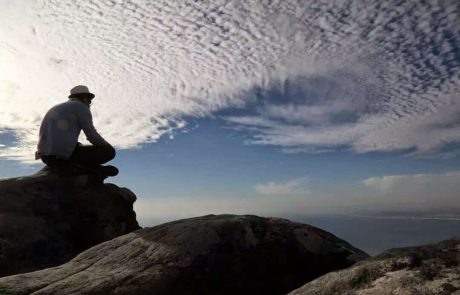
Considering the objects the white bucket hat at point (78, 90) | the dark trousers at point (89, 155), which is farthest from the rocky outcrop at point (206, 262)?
the white bucket hat at point (78, 90)

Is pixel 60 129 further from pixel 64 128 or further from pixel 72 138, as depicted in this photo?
pixel 72 138

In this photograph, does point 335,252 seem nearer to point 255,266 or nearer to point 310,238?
point 310,238

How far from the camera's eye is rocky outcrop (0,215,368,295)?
8.71m

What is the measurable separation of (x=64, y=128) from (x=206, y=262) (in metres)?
12.6

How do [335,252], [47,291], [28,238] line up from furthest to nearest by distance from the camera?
[28,238], [335,252], [47,291]

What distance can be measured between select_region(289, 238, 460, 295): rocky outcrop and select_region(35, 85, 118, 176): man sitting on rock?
1535cm

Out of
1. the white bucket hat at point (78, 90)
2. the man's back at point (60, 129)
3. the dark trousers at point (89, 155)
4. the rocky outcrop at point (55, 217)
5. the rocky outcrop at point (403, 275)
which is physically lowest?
the rocky outcrop at point (403, 275)

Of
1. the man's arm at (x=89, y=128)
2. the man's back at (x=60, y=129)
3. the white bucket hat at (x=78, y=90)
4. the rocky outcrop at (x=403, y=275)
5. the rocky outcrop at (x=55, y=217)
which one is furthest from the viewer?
the white bucket hat at (x=78, y=90)

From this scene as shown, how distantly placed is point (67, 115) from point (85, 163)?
288cm

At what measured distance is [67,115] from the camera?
60.4 feet

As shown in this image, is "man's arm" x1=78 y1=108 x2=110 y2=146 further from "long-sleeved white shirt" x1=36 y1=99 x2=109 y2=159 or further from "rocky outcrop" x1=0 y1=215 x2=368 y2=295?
"rocky outcrop" x1=0 y1=215 x2=368 y2=295

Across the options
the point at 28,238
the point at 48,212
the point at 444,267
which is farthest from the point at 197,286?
the point at 48,212

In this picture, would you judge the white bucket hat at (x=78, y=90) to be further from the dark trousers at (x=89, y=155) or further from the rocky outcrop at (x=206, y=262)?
the rocky outcrop at (x=206, y=262)

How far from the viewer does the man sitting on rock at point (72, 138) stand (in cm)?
1828
